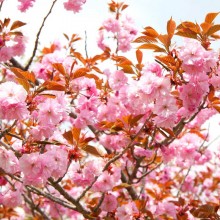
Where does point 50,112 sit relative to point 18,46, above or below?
below

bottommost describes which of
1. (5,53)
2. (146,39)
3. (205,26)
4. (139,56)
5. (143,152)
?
(143,152)

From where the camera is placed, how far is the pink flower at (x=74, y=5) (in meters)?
4.55

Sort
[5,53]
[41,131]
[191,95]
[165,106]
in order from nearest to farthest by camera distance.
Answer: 1. [165,106]
2. [191,95]
3. [41,131]
4. [5,53]

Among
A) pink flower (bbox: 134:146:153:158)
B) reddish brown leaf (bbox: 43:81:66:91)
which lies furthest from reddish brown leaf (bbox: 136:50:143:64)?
pink flower (bbox: 134:146:153:158)

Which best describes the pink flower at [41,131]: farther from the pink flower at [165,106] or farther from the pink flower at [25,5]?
the pink flower at [25,5]

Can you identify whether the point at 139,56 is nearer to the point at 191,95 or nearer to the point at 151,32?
the point at 151,32

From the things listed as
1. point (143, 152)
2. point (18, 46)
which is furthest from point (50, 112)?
point (18, 46)

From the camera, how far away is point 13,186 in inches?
130

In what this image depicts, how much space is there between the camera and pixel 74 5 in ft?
15.3

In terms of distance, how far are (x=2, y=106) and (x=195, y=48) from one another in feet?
4.10

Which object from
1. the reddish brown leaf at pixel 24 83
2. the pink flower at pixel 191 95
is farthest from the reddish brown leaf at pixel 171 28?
the reddish brown leaf at pixel 24 83

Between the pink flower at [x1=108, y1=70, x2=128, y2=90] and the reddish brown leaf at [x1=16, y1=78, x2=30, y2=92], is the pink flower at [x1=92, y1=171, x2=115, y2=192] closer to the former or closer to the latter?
the pink flower at [x1=108, y1=70, x2=128, y2=90]

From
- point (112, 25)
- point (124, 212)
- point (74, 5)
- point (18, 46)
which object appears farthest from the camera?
point (112, 25)

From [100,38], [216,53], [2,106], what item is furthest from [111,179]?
[100,38]
